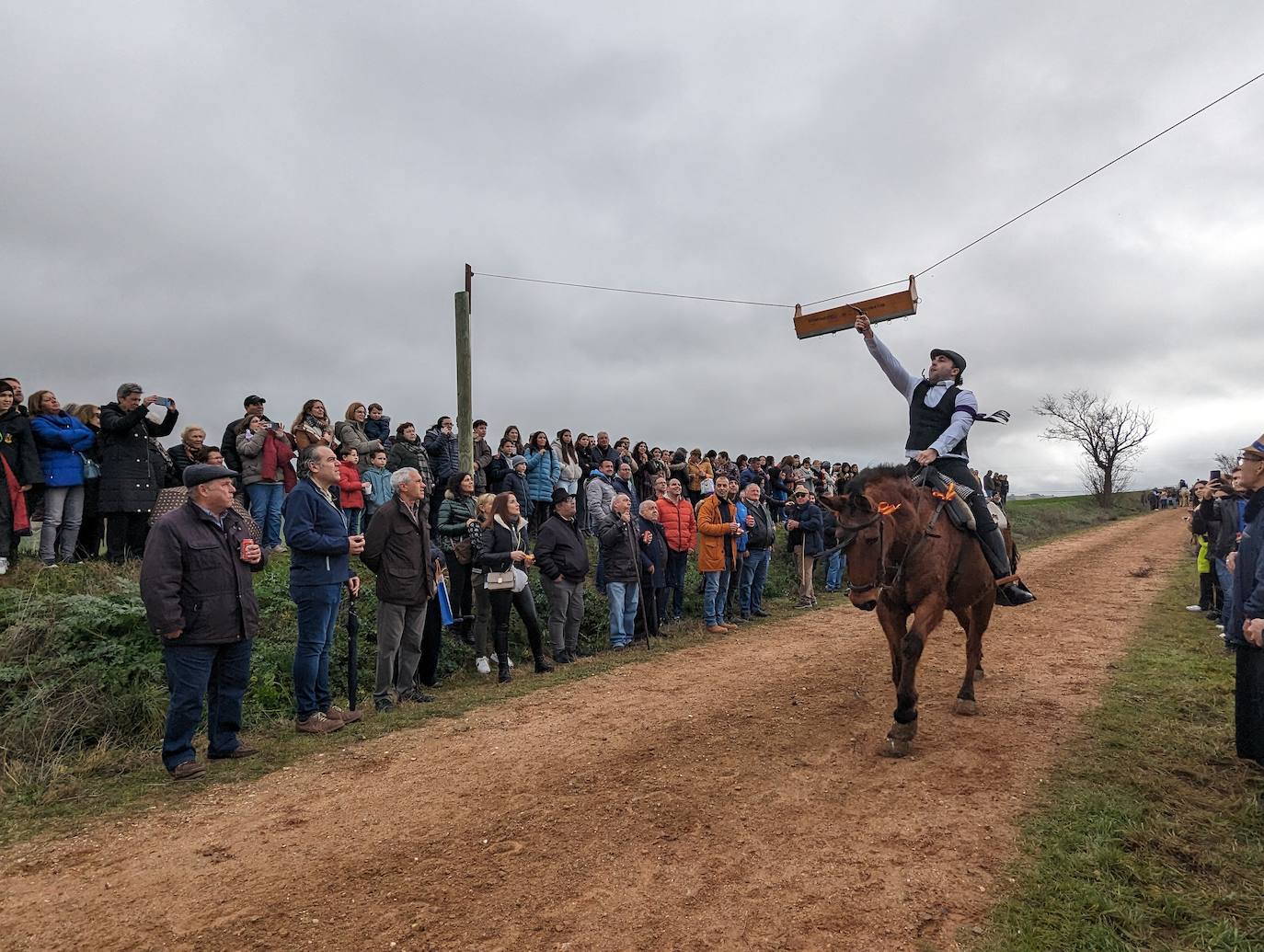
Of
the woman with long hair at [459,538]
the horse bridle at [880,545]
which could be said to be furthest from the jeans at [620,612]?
the horse bridle at [880,545]

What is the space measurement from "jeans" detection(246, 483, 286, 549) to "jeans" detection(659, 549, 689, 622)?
6.38 m

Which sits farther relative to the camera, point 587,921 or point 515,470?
point 515,470

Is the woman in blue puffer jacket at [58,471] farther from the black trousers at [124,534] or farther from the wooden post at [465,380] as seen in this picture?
the wooden post at [465,380]

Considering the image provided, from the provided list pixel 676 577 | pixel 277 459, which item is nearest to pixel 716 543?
pixel 676 577

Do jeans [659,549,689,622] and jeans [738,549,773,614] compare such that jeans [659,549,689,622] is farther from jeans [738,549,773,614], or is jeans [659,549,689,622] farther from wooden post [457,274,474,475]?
wooden post [457,274,474,475]

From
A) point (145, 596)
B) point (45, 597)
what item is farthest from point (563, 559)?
point (45, 597)

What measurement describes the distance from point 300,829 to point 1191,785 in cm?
612

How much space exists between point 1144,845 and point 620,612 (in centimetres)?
735

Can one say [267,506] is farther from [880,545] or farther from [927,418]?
[927,418]

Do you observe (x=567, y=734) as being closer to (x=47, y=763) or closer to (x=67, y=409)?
(x=47, y=763)

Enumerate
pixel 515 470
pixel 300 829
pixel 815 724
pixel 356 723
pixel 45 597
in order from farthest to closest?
pixel 515 470 → pixel 45 597 → pixel 356 723 → pixel 815 724 → pixel 300 829

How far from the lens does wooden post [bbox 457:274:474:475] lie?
1121cm

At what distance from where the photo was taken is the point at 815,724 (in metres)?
6.22

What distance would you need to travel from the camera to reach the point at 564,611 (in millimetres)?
9758
